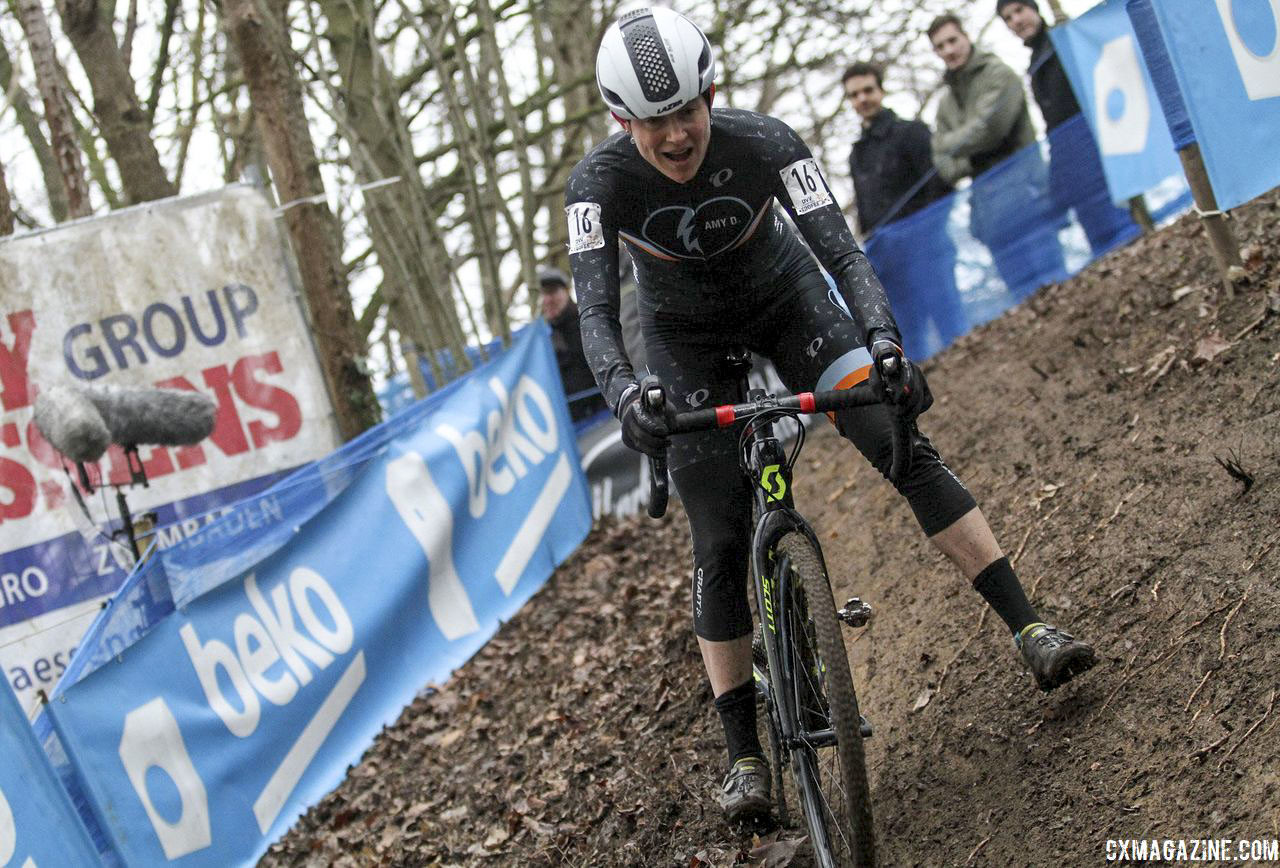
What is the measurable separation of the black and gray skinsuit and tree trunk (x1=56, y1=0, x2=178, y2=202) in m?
7.27

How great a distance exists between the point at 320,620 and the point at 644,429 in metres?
3.76

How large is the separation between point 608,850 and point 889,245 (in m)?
6.59

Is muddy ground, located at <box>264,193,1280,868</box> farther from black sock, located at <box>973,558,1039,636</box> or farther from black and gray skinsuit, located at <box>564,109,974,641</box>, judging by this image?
black and gray skinsuit, located at <box>564,109,974,641</box>

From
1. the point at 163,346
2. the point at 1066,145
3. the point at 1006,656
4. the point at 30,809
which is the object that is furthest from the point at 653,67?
the point at 1066,145

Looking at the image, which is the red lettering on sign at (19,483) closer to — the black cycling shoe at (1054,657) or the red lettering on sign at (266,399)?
the red lettering on sign at (266,399)

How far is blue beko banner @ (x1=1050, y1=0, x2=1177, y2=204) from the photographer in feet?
28.7

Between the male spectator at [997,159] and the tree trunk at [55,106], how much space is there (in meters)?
6.86

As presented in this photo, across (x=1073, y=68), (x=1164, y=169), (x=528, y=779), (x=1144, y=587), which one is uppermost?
(x=1073, y=68)

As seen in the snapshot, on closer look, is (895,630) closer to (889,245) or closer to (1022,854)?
(1022,854)

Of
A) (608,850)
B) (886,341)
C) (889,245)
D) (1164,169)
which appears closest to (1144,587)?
(886,341)

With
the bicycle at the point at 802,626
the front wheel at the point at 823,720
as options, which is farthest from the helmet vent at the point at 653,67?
the front wheel at the point at 823,720

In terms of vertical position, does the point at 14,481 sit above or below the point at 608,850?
above

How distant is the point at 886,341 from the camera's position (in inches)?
146

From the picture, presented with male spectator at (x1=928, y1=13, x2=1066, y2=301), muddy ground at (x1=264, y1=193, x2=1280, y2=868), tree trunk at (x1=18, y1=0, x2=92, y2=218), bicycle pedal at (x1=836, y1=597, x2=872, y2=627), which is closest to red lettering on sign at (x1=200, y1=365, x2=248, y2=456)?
muddy ground at (x1=264, y1=193, x2=1280, y2=868)
